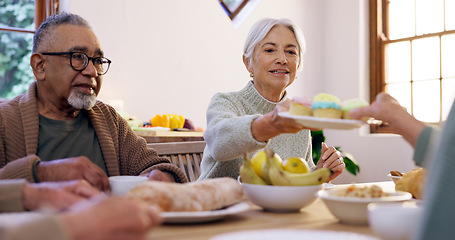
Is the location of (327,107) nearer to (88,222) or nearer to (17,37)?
(88,222)

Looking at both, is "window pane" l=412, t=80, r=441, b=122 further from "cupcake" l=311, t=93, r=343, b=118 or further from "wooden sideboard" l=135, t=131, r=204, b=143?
"cupcake" l=311, t=93, r=343, b=118

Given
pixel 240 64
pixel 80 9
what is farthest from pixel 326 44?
pixel 80 9

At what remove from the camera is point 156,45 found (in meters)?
4.21

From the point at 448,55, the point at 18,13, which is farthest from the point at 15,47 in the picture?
the point at 448,55

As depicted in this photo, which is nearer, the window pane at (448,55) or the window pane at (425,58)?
the window pane at (448,55)

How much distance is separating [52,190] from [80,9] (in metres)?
3.27

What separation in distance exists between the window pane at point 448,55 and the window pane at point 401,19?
376mm

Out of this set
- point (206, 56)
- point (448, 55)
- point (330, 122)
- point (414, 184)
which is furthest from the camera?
point (206, 56)

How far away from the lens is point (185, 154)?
1753 millimetres

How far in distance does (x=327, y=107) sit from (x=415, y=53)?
4.07 metres

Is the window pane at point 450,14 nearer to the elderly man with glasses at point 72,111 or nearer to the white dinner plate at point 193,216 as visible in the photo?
the elderly man with glasses at point 72,111

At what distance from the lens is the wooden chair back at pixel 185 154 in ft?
5.53

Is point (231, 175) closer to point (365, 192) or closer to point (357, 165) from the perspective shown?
point (365, 192)

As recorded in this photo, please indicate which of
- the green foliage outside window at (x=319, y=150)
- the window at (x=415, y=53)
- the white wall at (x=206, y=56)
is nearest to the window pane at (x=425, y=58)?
the window at (x=415, y=53)
